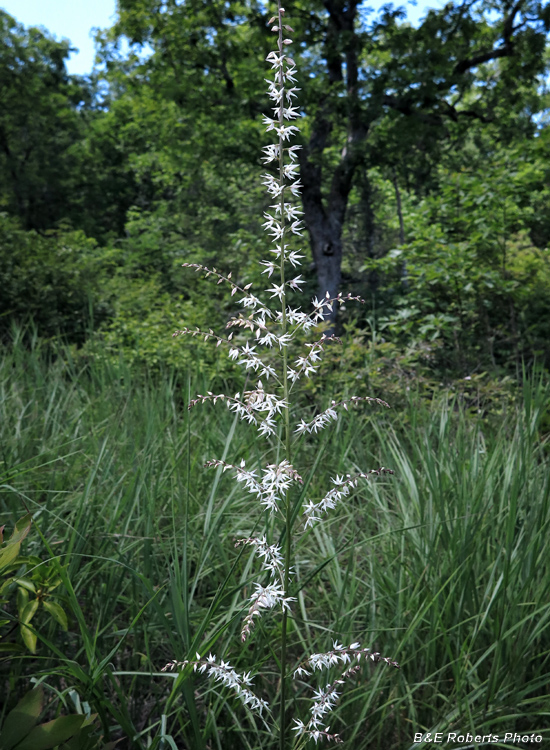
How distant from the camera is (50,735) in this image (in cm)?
105

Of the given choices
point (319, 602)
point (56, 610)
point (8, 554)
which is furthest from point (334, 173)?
point (8, 554)

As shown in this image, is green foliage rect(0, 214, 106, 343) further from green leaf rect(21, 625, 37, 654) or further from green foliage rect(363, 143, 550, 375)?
green leaf rect(21, 625, 37, 654)

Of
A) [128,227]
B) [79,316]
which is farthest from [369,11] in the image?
[128,227]

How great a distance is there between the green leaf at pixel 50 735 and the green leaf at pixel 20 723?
0.04ft

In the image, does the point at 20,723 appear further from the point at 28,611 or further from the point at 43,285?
the point at 43,285

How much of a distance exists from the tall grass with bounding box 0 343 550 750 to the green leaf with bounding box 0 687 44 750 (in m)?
0.31

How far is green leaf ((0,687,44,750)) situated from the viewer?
41.0 inches

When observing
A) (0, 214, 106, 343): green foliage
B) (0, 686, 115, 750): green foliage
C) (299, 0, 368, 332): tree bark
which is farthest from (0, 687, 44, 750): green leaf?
(299, 0, 368, 332): tree bark

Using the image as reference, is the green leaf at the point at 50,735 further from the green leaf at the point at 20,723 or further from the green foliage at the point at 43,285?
the green foliage at the point at 43,285

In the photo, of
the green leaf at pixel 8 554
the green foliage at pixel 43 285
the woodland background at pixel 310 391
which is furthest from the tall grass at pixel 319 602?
the green foliage at pixel 43 285

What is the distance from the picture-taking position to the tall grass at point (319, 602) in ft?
5.71

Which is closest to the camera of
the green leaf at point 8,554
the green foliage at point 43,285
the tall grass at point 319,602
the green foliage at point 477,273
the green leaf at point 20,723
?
the green leaf at point 20,723

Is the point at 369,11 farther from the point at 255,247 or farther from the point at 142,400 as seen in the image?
the point at 142,400

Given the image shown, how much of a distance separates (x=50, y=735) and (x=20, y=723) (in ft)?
0.20
